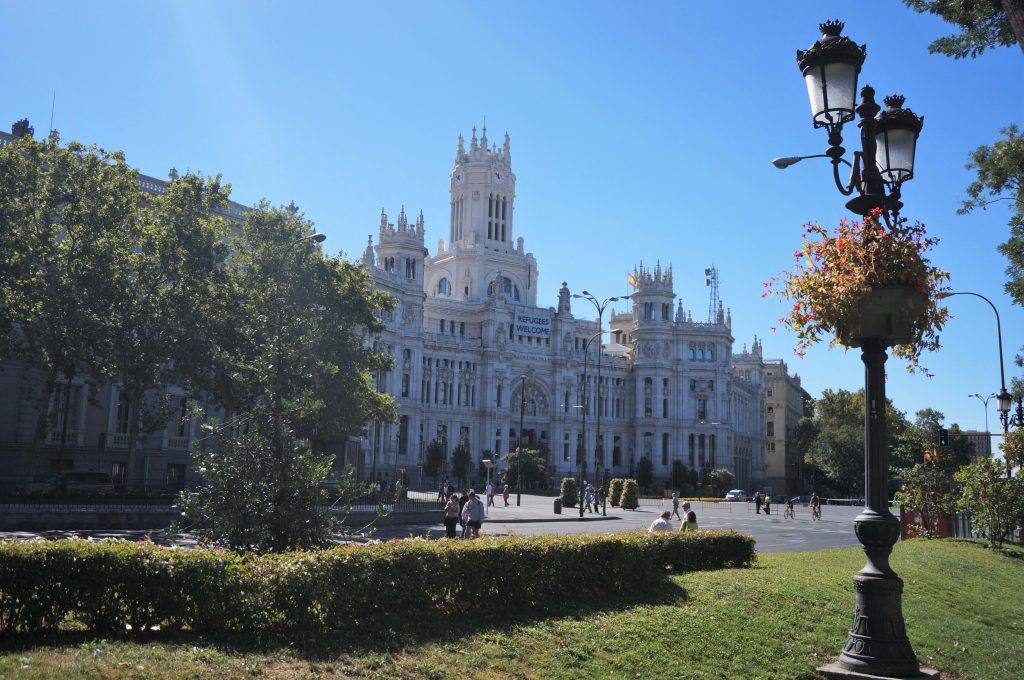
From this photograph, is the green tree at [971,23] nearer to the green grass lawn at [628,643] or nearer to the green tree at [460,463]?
the green grass lawn at [628,643]

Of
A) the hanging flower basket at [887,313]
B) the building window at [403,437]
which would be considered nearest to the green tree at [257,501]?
the hanging flower basket at [887,313]

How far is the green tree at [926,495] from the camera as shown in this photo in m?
31.0

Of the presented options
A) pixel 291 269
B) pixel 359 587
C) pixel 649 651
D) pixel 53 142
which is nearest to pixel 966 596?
pixel 649 651

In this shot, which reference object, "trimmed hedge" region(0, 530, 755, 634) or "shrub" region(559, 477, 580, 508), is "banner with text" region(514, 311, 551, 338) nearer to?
"shrub" region(559, 477, 580, 508)

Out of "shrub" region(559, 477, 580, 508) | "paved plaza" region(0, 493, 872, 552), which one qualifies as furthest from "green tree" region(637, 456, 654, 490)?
"paved plaza" region(0, 493, 872, 552)

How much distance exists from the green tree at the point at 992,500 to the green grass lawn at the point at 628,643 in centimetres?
1018

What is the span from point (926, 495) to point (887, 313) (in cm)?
2445

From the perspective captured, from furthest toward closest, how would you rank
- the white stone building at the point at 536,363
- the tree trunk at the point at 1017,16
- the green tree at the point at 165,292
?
1. the white stone building at the point at 536,363
2. the green tree at the point at 165,292
3. the tree trunk at the point at 1017,16

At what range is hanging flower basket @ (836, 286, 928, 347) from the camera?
9938 millimetres

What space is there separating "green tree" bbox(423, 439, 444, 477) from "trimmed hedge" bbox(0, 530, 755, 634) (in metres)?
81.3

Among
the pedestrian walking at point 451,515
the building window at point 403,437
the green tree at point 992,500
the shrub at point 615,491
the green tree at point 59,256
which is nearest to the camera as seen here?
the pedestrian walking at point 451,515

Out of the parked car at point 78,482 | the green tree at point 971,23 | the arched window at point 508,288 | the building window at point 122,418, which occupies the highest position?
the arched window at point 508,288

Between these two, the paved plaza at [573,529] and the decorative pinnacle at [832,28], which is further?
the paved plaza at [573,529]

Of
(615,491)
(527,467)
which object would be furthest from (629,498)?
(527,467)
